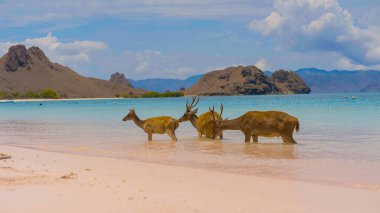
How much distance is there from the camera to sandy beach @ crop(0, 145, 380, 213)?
22.1ft

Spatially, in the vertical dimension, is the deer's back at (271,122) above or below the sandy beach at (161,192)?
above

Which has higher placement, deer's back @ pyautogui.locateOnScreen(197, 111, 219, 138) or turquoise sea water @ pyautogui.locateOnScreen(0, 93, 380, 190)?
deer's back @ pyautogui.locateOnScreen(197, 111, 219, 138)

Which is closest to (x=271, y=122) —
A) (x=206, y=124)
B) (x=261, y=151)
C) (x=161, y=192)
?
(x=261, y=151)

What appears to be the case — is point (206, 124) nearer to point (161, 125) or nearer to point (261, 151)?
point (161, 125)

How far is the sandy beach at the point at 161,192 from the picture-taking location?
6723 mm

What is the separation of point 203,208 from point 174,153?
24.1 feet

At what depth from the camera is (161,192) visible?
25.5 feet

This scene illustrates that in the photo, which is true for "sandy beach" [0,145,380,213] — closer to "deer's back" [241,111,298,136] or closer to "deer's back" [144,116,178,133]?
"deer's back" [241,111,298,136]

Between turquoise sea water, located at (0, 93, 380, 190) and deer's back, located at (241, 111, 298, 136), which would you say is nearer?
turquoise sea water, located at (0, 93, 380, 190)

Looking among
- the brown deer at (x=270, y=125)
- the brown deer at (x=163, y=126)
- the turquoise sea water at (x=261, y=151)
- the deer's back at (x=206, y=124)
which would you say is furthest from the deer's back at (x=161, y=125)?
the brown deer at (x=270, y=125)

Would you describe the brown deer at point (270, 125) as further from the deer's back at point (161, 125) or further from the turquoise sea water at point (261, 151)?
the deer's back at point (161, 125)

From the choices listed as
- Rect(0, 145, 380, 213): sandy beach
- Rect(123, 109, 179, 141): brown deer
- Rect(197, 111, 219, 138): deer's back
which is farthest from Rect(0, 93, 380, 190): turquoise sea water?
Rect(0, 145, 380, 213): sandy beach

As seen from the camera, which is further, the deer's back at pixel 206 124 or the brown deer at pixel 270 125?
the deer's back at pixel 206 124

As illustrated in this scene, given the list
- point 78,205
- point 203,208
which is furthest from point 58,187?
point 203,208
